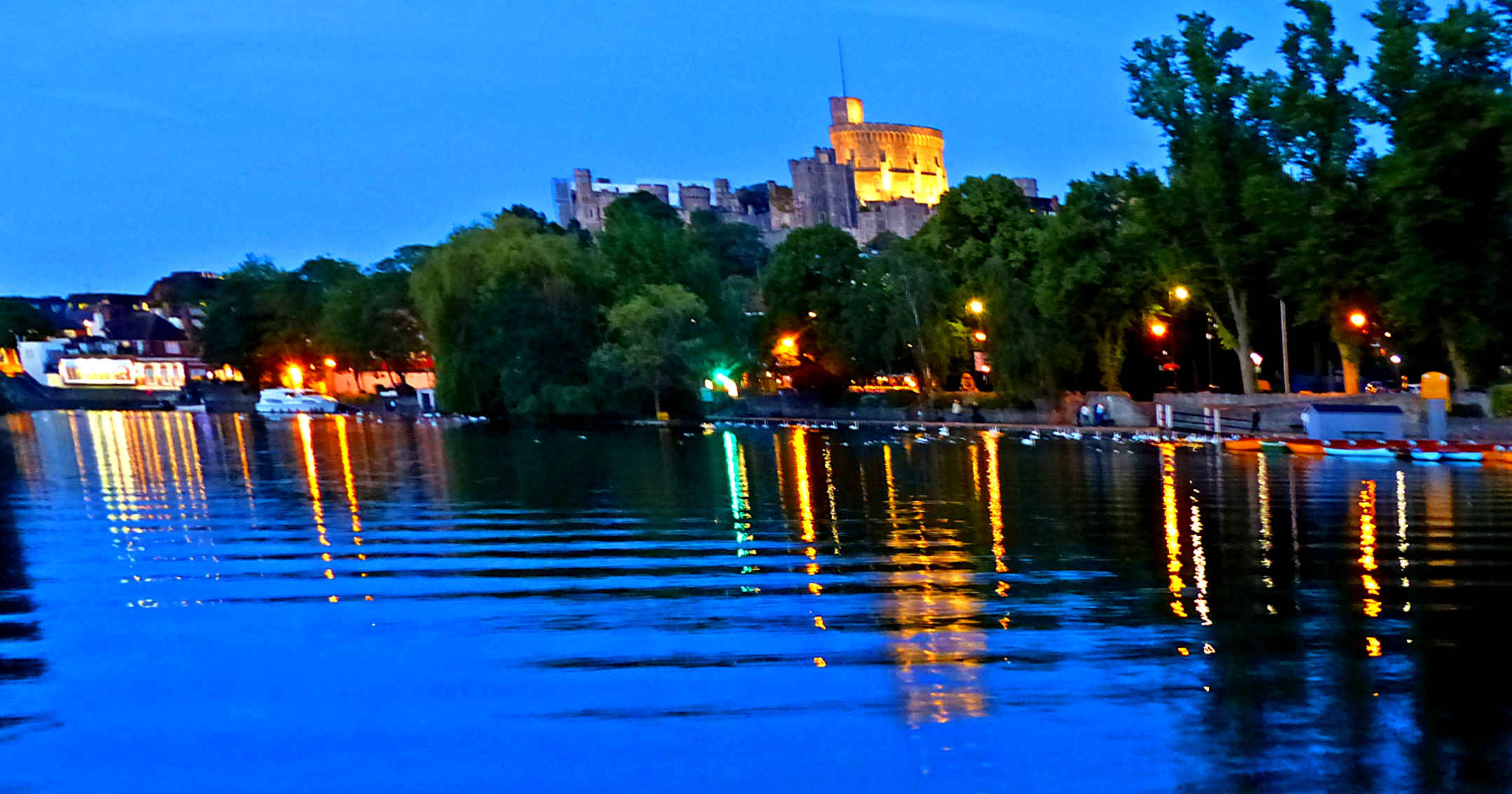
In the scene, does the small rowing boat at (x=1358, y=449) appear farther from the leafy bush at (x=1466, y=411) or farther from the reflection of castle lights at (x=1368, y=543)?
the reflection of castle lights at (x=1368, y=543)

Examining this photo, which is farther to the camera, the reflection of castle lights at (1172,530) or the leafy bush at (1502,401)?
the leafy bush at (1502,401)

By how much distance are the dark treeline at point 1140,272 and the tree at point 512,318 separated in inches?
5.5

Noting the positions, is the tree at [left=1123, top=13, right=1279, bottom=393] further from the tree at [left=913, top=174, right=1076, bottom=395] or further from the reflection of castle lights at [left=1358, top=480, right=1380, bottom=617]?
the reflection of castle lights at [left=1358, top=480, right=1380, bottom=617]

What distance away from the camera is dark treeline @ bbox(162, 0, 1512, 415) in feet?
113

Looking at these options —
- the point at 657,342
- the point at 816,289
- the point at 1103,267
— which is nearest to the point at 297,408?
the point at 657,342

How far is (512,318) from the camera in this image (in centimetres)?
6712

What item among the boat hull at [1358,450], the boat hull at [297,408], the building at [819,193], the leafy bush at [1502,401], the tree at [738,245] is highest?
the building at [819,193]

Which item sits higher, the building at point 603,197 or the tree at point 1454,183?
the building at point 603,197

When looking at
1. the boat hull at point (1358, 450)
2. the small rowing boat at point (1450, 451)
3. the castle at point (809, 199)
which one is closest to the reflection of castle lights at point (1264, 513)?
the boat hull at point (1358, 450)

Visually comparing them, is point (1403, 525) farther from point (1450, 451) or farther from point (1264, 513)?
point (1450, 451)

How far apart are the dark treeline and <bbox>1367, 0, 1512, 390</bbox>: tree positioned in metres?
0.07

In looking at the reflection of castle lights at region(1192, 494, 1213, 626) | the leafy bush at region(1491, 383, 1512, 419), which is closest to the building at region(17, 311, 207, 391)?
the leafy bush at region(1491, 383, 1512, 419)

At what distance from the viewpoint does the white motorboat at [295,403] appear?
94750 mm

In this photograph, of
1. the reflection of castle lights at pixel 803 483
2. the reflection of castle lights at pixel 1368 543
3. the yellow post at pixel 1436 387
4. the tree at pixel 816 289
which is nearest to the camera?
the reflection of castle lights at pixel 1368 543
